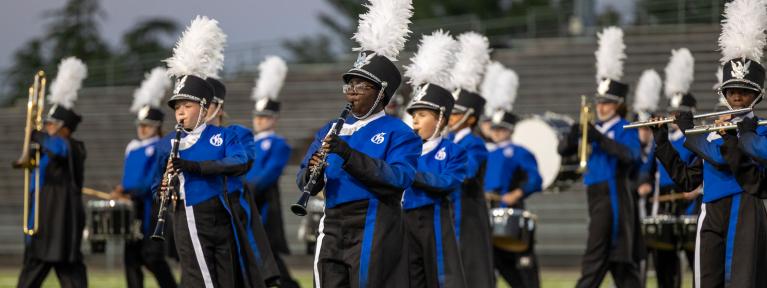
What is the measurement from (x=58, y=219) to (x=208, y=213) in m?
3.37

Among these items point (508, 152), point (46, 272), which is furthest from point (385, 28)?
point (508, 152)

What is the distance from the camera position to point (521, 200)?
1280 centimetres

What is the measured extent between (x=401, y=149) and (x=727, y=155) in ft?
6.84

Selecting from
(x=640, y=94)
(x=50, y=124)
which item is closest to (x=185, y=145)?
(x=50, y=124)

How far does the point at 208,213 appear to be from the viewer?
28.1 ft

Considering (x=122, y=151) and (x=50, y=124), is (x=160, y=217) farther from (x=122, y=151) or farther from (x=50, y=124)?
(x=122, y=151)

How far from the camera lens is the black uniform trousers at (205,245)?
8391mm

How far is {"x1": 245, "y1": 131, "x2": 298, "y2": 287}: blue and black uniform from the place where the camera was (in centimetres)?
1270

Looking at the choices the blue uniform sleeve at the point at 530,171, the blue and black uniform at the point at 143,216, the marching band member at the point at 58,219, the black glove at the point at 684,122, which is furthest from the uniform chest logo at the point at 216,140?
the blue uniform sleeve at the point at 530,171

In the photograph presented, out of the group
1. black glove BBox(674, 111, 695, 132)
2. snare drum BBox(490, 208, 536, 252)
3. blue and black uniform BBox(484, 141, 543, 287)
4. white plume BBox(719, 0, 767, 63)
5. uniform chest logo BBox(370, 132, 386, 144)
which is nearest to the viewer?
uniform chest logo BBox(370, 132, 386, 144)

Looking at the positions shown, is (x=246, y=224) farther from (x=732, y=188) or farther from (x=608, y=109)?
(x=608, y=109)

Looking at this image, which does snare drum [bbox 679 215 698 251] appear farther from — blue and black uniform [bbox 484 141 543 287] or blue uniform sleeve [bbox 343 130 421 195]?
blue uniform sleeve [bbox 343 130 421 195]

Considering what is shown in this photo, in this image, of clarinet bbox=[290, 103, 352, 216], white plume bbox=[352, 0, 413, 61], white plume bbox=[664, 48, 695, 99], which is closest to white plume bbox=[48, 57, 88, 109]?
white plume bbox=[352, 0, 413, 61]

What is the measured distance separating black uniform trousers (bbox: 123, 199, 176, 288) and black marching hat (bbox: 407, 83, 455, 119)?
3559 mm
